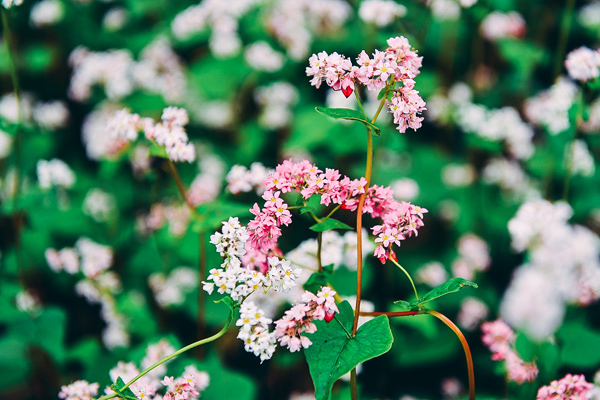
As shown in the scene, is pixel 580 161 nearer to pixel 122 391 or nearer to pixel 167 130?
pixel 167 130

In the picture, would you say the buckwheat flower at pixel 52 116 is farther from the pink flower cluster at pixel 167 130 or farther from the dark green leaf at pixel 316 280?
the dark green leaf at pixel 316 280

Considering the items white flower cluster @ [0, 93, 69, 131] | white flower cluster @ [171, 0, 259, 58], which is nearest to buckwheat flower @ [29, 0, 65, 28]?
white flower cluster @ [0, 93, 69, 131]

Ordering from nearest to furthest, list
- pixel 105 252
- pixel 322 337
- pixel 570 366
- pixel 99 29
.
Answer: pixel 322 337 < pixel 570 366 < pixel 105 252 < pixel 99 29

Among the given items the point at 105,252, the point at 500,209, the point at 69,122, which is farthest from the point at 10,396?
the point at 500,209

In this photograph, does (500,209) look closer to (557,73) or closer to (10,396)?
(557,73)

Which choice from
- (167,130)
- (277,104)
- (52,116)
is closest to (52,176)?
(52,116)

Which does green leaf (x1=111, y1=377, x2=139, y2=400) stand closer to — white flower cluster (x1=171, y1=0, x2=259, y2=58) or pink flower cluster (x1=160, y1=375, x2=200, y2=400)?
pink flower cluster (x1=160, y1=375, x2=200, y2=400)
